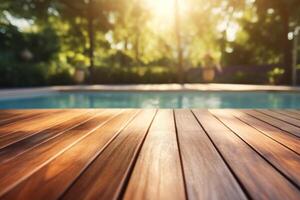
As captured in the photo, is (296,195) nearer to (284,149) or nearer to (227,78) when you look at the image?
(284,149)

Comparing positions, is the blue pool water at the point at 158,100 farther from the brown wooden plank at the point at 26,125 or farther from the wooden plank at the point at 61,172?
the wooden plank at the point at 61,172

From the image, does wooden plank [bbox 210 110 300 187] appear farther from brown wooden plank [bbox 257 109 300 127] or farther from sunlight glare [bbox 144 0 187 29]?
sunlight glare [bbox 144 0 187 29]

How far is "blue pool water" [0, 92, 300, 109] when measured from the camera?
28.8ft

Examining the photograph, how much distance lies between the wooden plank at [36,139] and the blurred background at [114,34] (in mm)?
10911

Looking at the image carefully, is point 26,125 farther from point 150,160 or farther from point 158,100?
point 158,100

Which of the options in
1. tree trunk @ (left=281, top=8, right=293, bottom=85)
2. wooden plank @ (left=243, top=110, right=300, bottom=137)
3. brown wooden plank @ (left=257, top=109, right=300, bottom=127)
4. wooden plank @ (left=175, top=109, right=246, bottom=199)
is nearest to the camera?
wooden plank @ (left=175, top=109, right=246, bottom=199)

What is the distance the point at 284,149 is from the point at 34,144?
1446 millimetres

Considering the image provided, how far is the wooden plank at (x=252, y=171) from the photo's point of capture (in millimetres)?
1230

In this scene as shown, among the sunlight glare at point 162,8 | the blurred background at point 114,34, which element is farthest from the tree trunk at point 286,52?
the sunlight glare at point 162,8

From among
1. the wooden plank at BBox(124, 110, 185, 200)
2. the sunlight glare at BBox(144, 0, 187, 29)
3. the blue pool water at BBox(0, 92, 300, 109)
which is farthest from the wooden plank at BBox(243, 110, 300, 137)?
the sunlight glare at BBox(144, 0, 187, 29)

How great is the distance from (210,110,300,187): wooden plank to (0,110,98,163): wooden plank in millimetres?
1271

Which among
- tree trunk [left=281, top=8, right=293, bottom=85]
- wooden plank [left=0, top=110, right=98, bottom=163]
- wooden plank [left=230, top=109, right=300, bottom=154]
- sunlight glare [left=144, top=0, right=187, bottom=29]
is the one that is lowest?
wooden plank [left=230, top=109, right=300, bottom=154]

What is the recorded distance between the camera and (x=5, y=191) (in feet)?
4.09

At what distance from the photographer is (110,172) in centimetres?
147
